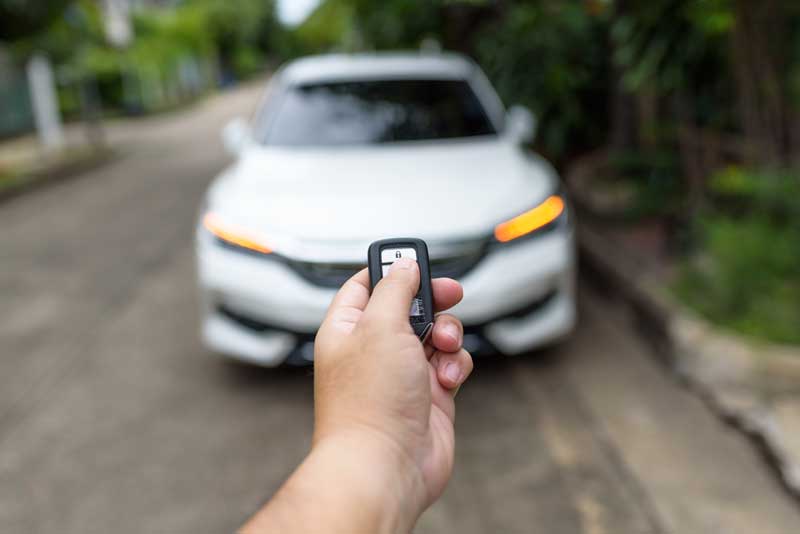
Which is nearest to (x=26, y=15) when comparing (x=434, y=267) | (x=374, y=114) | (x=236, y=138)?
(x=236, y=138)

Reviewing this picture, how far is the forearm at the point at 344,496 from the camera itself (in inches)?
38.5

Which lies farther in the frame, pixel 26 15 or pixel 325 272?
pixel 26 15

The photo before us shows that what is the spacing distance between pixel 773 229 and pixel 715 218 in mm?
530

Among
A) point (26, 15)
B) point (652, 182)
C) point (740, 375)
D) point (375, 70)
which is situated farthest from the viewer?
point (26, 15)

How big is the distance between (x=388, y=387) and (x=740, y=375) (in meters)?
2.92

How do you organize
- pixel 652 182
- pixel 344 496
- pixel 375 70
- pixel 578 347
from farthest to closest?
pixel 652 182
pixel 375 70
pixel 578 347
pixel 344 496

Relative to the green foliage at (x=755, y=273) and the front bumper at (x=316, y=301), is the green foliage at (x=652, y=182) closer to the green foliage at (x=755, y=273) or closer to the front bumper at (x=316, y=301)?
the green foliage at (x=755, y=273)

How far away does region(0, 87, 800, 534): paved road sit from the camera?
2.97m

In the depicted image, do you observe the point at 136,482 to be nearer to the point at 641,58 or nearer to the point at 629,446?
the point at 629,446

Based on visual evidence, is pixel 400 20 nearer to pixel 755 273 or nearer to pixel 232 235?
pixel 755 273

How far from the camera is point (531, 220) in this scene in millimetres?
3805

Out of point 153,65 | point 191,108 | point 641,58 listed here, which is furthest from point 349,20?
point 191,108

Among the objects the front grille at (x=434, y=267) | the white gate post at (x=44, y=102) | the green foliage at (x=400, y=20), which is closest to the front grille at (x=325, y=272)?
the front grille at (x=434, y=267)

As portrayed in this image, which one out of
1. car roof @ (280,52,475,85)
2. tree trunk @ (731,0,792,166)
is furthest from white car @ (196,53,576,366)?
tree trunk @ (731,0,792,166)
